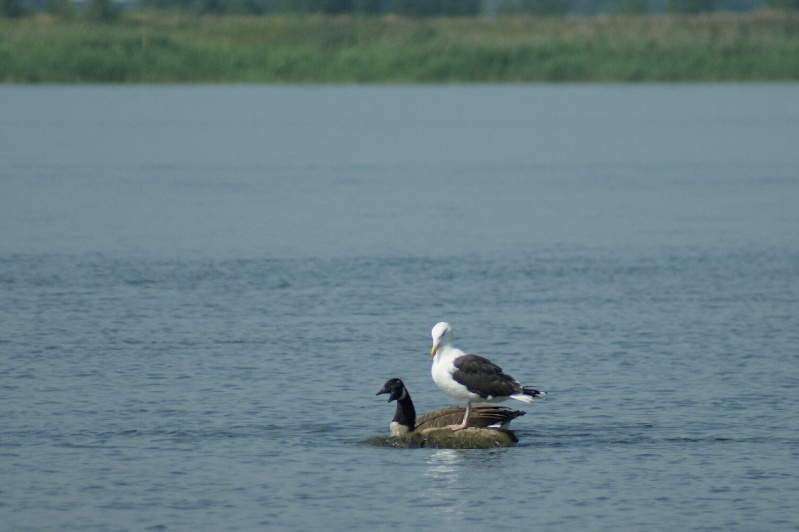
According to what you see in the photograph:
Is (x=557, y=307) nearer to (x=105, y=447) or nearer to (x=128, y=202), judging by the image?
(x=105, y=447)

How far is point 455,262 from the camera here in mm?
23391

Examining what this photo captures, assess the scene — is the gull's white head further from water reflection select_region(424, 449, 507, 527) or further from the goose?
water reflection select_region(424, 449, 507, 527)

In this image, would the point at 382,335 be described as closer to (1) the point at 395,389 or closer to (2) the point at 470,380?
(1) the point at 395,389

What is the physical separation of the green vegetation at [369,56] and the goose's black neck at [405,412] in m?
51.7

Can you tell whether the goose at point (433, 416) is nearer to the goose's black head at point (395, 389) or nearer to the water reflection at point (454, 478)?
the goose's black head at point (395, 389)

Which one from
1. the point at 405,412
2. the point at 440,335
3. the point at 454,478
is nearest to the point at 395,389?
the point at 405,412

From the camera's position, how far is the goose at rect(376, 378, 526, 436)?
12.9 meters

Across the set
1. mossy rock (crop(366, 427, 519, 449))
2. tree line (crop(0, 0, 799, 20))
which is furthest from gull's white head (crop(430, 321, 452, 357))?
tree line (crop(0, 0, 799, 20))

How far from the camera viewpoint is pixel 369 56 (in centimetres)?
6550

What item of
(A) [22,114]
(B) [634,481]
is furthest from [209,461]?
(A) [22,114]

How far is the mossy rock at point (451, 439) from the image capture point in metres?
12.9

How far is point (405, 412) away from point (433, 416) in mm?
398

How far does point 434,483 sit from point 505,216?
17.3 m

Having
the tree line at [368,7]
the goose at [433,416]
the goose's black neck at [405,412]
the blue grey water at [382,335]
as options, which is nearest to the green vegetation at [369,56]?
the tree line at [368,7]
